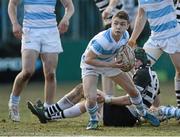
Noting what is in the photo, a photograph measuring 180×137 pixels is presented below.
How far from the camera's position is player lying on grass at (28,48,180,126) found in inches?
505

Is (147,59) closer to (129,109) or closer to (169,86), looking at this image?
(129,109)

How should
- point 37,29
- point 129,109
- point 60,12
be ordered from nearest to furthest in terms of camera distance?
point 129,109 < point 37,29 < point 60,12

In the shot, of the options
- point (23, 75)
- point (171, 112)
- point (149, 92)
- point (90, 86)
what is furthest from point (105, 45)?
point (23, 75)

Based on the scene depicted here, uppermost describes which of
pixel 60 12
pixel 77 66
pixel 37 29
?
pixel 37 29

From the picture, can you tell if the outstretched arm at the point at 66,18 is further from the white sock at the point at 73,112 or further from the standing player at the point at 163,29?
the white sock at the point at 73,112

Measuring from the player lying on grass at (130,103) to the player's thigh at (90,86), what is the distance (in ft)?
1.38

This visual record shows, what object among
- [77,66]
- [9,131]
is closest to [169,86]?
[77,66]

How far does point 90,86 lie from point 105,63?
43cm

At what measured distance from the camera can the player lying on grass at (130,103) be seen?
1284cm

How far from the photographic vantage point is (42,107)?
43.8 ft

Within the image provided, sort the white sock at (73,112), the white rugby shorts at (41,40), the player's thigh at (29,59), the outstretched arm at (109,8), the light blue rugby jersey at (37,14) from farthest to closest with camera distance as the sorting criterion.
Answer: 1. the outstretched arm at (109,8)
2. the light blue rugby jersey at (37,14)
3. the white rugby shorts at (41,40)
4. the player's thigh at (29,59)
5. the white sock at (73,112)

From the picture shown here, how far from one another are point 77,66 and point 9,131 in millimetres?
12735

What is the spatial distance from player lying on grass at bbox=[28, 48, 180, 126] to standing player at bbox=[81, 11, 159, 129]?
256 millimetres

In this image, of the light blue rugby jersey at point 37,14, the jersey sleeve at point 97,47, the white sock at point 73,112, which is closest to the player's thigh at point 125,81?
the jersey sleeve at point 97,47
